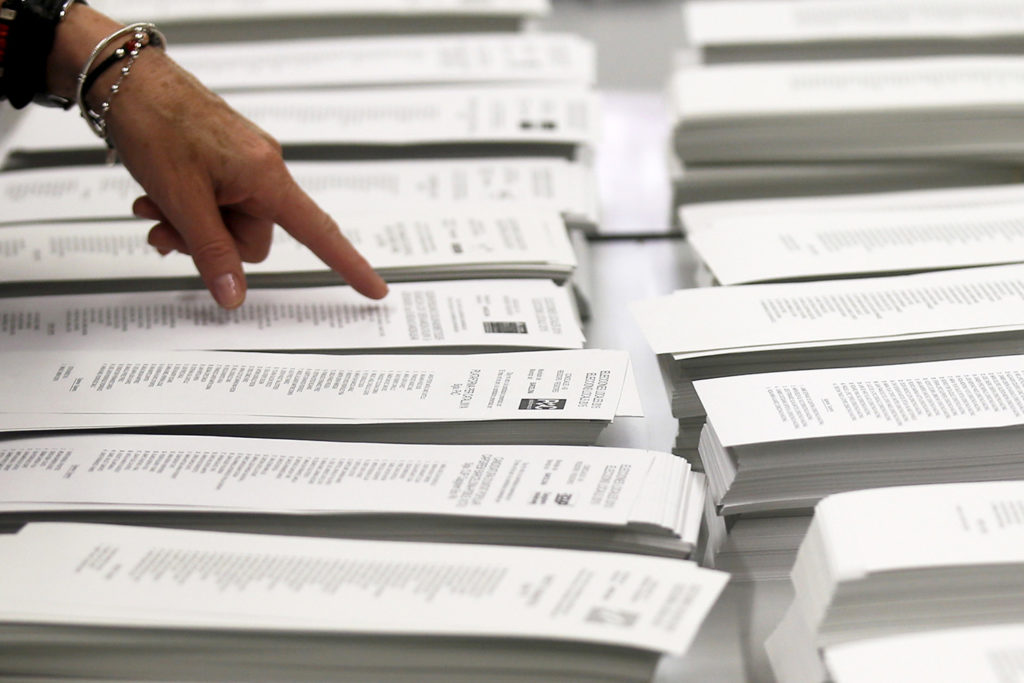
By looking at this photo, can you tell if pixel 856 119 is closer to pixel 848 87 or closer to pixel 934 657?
pixel 848 87

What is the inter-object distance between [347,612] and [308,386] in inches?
9.4

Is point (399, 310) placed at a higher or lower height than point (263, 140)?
lower

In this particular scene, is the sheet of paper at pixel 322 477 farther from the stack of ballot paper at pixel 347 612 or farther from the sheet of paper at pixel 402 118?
the sheet of paper at pixel 402 118

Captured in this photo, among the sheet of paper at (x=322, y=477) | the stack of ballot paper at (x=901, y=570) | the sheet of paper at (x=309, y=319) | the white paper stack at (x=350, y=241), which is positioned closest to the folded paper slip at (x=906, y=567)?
the stack of ballot paper at (x=901, y=570)

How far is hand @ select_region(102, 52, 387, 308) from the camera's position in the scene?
842 mm

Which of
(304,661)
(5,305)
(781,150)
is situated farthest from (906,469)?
(5,305)

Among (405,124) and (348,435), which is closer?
(348,435)

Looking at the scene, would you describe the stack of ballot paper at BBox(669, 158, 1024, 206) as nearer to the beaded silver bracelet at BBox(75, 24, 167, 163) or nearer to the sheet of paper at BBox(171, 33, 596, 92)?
the sheet of paper at BBox(171, 33, 596, 92)

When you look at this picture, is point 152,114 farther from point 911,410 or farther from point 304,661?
point 911,410

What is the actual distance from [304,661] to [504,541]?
0.43ft

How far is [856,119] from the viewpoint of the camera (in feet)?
3.59

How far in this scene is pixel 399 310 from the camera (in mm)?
869

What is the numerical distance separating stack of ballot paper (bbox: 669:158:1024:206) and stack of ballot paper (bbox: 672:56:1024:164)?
0.04ft

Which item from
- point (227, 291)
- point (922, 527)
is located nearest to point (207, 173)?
point (227, 291)
